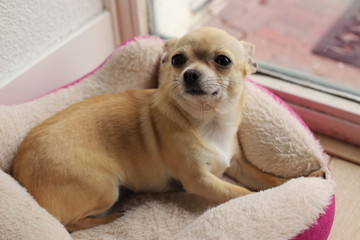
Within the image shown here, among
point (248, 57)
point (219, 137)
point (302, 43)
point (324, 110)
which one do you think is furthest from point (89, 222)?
point (302, 43)

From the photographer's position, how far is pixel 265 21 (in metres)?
2.19

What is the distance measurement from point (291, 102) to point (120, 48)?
699 mm

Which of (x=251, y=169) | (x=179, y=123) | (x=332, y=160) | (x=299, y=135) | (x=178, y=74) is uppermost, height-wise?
(x=178, y=74)

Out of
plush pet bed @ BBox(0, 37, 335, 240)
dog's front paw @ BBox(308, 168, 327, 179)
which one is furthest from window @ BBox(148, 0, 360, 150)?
dog's front paw @ BBox(308, 168, 327, 179)

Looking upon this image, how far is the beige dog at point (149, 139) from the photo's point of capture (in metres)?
1.14

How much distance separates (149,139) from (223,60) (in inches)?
12.7

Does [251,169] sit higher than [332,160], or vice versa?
[251,169]

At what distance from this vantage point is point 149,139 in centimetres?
126

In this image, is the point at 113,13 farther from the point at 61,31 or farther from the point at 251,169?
the point at 251,169

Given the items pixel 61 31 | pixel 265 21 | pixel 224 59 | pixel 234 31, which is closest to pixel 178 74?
pixel 224 59

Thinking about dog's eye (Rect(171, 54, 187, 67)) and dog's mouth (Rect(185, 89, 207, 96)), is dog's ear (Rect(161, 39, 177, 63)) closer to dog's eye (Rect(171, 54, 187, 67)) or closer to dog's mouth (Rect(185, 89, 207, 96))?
dog's eye (Rect(171, 54, 187, 67))

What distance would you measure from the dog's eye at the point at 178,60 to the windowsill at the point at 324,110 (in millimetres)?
658

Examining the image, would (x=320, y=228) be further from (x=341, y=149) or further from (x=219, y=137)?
(x=341, y=149)

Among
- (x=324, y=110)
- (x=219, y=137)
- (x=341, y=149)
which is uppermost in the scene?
(x=219, y=137)
